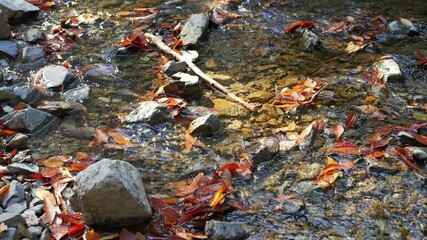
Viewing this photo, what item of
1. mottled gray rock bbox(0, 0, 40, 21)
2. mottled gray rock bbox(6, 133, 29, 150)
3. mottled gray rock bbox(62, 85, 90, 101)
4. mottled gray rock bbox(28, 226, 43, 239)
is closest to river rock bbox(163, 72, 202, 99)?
mottled gray rock bbox(62, 85, 90, 101)

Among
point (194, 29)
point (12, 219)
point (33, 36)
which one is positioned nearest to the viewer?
point (12, 219)

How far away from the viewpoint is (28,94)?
530 centimetres

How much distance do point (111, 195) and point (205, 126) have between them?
152 centimetres

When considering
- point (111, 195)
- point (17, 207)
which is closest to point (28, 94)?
point (17, 207)

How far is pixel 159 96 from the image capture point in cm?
547

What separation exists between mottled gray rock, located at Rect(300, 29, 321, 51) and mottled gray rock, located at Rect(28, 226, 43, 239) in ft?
13.8

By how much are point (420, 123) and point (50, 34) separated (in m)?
4.79

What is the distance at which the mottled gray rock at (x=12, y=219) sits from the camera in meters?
3.42

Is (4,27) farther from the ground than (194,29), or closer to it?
farther from the ground

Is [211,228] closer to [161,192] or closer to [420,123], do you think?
[161,192]

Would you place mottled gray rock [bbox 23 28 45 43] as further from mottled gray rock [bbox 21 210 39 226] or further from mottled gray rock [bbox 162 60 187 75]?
mottled gray rock [bbox 21 210 39 226]

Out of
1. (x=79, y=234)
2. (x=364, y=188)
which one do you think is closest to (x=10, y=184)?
(x=79, y=234)

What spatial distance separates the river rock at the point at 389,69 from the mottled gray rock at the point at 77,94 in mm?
3274

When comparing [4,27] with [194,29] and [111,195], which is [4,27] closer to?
[194,29]
